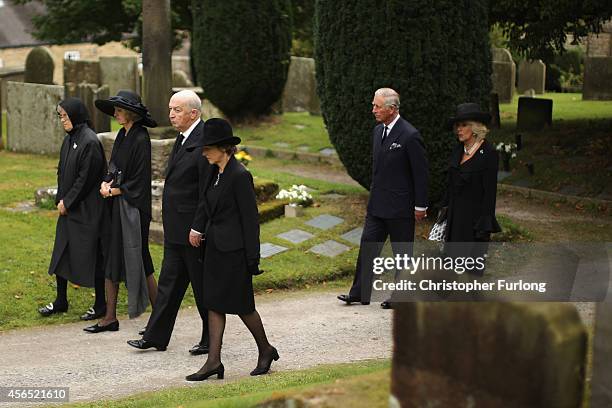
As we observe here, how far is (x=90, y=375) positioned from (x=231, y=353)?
1.19m

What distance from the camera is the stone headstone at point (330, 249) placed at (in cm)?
1173

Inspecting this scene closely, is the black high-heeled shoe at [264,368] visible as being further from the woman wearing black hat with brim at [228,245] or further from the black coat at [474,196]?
the black coat at [474,196]

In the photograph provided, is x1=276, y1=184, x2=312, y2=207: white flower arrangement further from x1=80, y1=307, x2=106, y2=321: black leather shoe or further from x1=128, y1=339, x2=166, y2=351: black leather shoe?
x1=128, y1=339, x2=166, y2=351: black leather shoe

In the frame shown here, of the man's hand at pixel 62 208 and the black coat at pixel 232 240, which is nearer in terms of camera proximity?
the black coat at pixel 232 240

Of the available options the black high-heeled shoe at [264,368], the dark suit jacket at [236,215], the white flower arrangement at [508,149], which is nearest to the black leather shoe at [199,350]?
the black high-heeled shoe at [264,368]

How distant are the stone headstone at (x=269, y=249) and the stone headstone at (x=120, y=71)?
53.0 ft

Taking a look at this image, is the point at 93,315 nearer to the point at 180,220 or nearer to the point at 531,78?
the point at 180,220

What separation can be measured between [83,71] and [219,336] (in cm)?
2128

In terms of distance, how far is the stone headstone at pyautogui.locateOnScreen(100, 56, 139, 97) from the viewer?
27156 millimetres

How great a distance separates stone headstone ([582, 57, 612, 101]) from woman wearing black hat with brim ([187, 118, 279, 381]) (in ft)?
62.5

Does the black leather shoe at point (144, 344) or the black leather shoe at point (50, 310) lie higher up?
the black leather shoe at point (144, 344)

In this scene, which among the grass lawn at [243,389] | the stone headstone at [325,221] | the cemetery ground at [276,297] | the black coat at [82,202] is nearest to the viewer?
the grass lawn at [243,389]

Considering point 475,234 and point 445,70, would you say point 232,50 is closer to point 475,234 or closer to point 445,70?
point 445,70

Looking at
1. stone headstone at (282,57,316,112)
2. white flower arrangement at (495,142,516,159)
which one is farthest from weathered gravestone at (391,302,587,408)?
stone headstone at (282,57,316,112)
